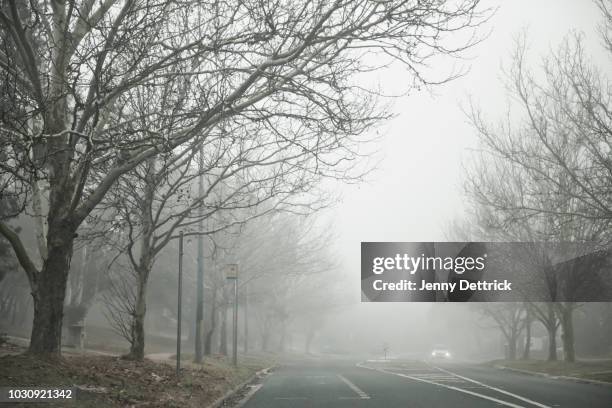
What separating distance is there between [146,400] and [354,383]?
8643 millimetres

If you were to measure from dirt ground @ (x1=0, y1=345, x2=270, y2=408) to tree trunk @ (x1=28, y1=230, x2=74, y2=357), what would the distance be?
344mm

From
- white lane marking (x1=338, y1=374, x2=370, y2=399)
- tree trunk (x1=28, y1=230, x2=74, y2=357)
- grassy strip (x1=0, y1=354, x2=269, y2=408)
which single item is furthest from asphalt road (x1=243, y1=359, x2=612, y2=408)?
tree trunk (x1=28, y1=230, x2=74, y2=357)

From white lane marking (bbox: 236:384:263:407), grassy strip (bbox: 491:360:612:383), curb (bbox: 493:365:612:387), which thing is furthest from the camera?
grassy strip (bbox: 491:360:612:383)

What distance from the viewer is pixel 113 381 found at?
1075 centimetres

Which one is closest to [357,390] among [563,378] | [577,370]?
[563,378]

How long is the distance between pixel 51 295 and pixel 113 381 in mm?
1818

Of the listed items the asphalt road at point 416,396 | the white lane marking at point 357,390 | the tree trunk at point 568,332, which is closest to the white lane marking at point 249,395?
the asphalt road at point 416,396

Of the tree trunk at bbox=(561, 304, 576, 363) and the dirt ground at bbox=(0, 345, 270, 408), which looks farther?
the tree trunk at bbox=(561, 304, 576, 363)

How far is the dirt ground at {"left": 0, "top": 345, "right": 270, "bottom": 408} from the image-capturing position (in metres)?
8.95

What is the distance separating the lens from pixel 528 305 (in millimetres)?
33375

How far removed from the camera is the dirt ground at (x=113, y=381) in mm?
8953

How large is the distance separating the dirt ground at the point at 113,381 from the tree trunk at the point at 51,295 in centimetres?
34

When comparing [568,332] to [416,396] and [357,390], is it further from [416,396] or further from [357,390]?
[416,396]

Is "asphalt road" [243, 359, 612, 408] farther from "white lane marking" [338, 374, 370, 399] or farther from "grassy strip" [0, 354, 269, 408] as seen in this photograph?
"grassy strip" [0, 354, 269, 408]
